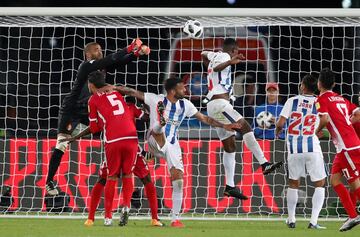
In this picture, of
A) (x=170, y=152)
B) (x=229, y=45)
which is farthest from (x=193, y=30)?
(x=170, y=152)

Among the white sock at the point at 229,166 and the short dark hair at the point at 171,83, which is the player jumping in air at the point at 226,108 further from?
the short dark hair at the point at 171,83

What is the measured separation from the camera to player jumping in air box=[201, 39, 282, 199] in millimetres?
16922

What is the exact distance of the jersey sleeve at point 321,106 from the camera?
15.4m

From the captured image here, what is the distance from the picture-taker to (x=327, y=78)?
15477 mm

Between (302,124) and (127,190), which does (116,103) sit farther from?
(302,124)

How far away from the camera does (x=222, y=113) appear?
55.7ft

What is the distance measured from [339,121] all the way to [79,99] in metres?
3.34

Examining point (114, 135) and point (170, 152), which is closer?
point (114, 135)

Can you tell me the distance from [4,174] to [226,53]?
3.51 m

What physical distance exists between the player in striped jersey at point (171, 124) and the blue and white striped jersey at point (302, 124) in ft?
2.61

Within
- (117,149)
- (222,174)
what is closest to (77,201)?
(222,174)

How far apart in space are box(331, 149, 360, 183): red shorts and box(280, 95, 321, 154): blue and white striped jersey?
0.38 meters
